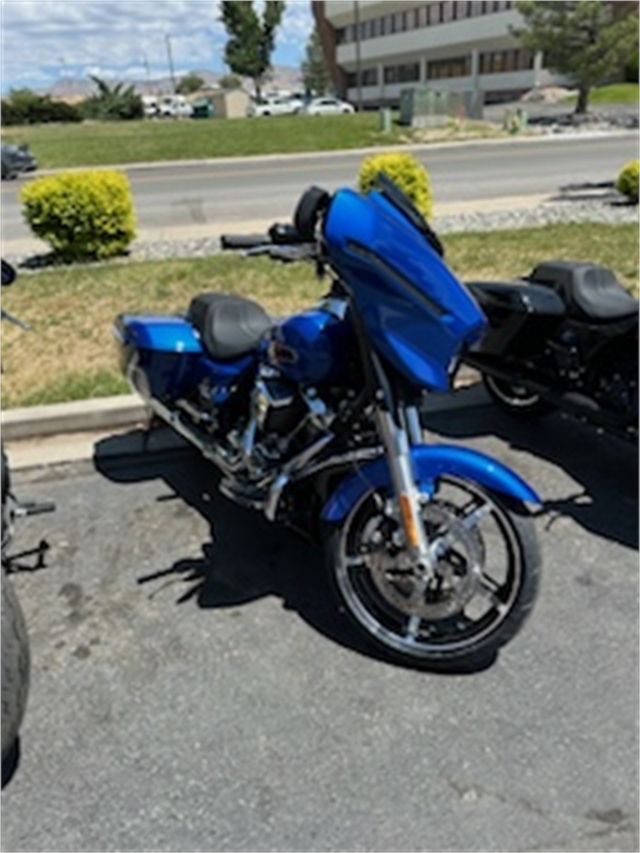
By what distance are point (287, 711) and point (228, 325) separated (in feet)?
5.43

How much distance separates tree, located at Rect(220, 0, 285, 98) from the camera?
51.1 meters

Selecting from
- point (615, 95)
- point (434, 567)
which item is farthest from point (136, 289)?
point (615, 95)

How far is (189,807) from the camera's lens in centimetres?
236

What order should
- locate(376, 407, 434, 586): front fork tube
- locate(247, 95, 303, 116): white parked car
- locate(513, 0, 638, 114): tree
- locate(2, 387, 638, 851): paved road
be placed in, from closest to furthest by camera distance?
1. locate(2, 387, 638, 851): paved road
2. locate(376, 407, 434, 586): front fork tube
3. locate(513, 0, 638, 114): tree
4. locate(247, 95, 303, 116): white parked car

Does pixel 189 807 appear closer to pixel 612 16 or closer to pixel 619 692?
pixel 619 692

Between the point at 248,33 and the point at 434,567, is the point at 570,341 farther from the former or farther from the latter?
the point at 248,33

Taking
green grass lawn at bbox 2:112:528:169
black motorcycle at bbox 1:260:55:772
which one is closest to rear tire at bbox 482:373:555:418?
black motorcycle at bbox 1:260:55:772

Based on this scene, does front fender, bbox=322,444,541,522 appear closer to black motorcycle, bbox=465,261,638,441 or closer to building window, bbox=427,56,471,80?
black motorcycle, bbox=465,261,638,441

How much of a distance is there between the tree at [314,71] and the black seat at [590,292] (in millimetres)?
79119

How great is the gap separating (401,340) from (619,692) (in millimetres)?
1373

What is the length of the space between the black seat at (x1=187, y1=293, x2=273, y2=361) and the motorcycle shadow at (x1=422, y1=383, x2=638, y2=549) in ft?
4.95

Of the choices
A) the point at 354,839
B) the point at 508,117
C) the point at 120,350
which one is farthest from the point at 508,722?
the point at 508,117

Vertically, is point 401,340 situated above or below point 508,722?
above

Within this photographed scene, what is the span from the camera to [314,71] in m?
82.6
